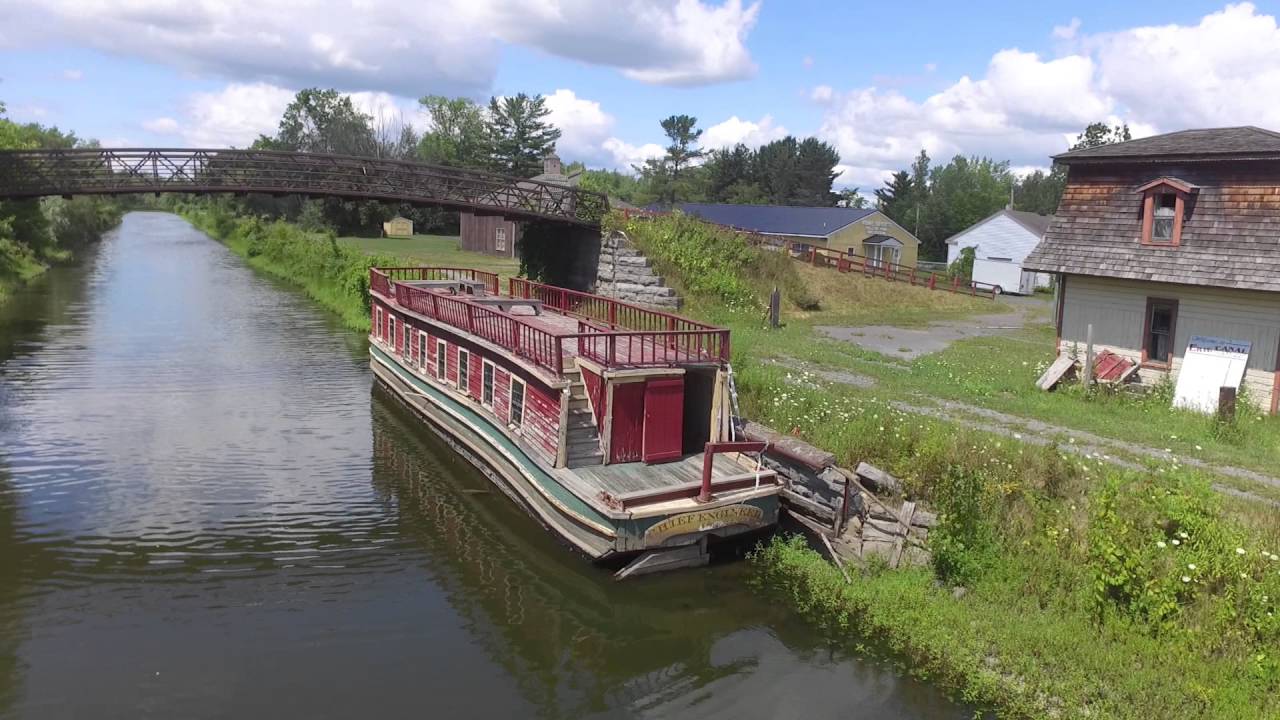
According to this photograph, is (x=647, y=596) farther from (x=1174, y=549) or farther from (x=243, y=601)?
(x=1174, y=549)

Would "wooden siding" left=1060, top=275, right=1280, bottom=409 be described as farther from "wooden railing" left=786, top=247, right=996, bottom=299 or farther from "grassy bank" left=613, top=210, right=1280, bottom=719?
"wooden railing" left=786, top=247, right=996, bottom=299

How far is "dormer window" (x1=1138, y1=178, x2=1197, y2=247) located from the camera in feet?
65.4

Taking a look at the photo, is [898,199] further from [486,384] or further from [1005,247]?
[486,384]

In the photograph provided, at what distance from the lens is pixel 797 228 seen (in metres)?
60.8

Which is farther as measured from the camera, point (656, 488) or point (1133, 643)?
point (656, 488)

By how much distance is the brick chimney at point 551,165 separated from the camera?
9397cm

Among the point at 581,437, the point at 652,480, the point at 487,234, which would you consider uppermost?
the point at 487,234

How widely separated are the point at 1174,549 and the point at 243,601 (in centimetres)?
1260

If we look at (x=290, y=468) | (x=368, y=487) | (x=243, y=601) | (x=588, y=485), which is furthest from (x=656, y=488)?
(x=290, y=468)

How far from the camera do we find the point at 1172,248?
20.0m

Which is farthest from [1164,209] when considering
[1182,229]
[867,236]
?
[867,236]

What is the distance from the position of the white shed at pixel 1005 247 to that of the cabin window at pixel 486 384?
44394 mm

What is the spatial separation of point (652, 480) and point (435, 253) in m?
47.5

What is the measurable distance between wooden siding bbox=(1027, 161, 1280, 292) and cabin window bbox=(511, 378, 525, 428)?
13.5 meters
